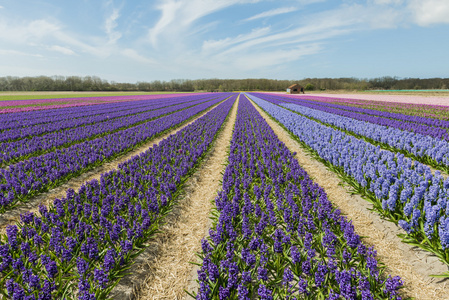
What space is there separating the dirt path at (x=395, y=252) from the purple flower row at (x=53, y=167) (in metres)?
9.88

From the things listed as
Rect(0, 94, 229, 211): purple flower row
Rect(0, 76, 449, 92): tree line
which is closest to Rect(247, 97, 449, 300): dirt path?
Rect(0, 94, 229, 211): purple flower row

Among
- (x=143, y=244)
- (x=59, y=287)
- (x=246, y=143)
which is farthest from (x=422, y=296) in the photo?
(x=246, y=143)

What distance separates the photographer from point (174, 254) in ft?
16.0

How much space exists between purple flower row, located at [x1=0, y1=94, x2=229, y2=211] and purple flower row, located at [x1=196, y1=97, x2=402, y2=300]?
642 centimetres

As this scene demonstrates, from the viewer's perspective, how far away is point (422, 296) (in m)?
3.61

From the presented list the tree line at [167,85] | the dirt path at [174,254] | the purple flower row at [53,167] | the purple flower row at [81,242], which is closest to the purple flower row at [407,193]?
the dirt path at [174,254]

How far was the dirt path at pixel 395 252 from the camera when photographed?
147 inches

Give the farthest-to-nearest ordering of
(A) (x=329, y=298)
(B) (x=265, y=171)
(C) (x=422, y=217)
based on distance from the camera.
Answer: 1. (B) (x=265, y=171)
2. (C) (x=422, y=217)
3. (A) (x=329, y=298)

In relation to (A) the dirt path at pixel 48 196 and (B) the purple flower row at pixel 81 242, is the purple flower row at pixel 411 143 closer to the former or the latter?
(B) the purple flower row at pixel 81 242

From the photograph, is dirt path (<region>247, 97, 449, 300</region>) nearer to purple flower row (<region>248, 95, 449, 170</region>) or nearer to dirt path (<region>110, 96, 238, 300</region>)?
dirt path (<region>110, 96, 238, 300</region>)

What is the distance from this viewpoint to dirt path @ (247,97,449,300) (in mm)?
3746

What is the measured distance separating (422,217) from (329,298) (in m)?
3.51

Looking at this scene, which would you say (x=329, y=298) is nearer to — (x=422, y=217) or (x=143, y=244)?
(x=422, y=217)

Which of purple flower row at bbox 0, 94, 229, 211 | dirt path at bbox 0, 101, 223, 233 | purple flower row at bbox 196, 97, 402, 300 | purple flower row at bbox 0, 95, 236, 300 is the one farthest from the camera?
purple flower row at bbox 0, 94, 229, 211
